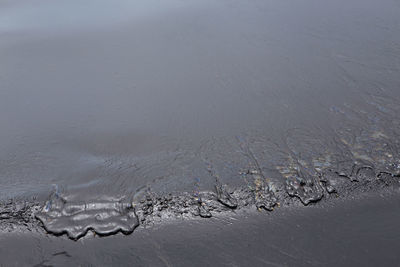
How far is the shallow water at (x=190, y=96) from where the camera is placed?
98.5 inches

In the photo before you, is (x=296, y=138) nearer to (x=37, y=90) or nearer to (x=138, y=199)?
(x=138, y=199)

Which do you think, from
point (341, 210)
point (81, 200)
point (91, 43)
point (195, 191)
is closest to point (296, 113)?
point (341, 210)

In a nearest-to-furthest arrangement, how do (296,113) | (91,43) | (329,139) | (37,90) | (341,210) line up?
(341,210) < (329,139) < (296,113) < (37,90) < (91,43)

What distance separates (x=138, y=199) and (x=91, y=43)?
110 inches

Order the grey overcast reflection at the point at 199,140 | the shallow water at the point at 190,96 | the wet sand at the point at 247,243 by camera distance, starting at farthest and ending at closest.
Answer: the shallow water at the point at 190,96 < the grey overcast reflection at the point at 199,140 < the wet sand at the point at 247,243

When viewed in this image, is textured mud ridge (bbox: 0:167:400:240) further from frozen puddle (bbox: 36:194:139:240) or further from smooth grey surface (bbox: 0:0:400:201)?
smooth grey surface (bbox: 0:0:400:201)

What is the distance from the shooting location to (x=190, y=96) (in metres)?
3.35

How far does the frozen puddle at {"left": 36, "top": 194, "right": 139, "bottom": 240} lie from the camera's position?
2.10 metres

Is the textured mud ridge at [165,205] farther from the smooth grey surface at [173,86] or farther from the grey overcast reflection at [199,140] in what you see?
the smooth grey surface at [173,86]

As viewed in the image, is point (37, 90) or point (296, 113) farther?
point (37, 90)

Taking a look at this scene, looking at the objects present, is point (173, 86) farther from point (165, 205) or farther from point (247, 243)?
point (247, 243)

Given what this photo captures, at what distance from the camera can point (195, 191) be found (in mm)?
2338

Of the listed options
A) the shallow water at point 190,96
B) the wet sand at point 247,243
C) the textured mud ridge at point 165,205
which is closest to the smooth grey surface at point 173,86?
the shallow water at point 190,96

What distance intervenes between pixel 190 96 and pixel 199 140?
2.35 ft
